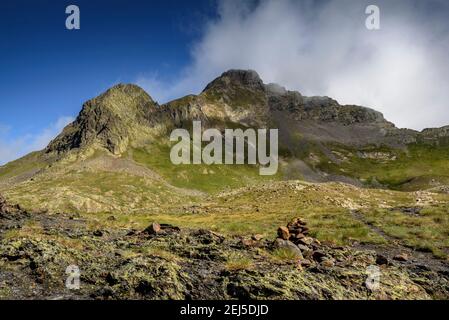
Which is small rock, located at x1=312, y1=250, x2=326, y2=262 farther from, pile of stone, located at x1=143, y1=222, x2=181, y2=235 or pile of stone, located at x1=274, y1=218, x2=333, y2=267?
pile of stone, located at x1=143, y1=222, x2=181, y2=235

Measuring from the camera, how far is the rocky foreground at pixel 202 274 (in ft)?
43.1

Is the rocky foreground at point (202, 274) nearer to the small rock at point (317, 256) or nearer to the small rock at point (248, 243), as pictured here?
the small rock at point (317, 256)

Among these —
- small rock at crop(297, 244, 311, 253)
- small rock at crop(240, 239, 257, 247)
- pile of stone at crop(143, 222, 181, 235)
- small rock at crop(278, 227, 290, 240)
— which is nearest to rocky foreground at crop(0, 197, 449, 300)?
small rock at crop(297, 244, 311, 253)

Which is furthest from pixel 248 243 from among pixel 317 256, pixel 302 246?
pixel 317 256

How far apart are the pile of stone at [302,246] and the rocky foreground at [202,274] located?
0.24 ft

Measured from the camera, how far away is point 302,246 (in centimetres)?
2153

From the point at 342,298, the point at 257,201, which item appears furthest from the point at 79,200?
the point at 342,298

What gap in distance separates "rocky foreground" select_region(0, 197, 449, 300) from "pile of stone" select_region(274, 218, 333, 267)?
7 centimetres

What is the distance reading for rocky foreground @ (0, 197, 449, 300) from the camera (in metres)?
13.1

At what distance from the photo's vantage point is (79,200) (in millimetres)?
148250

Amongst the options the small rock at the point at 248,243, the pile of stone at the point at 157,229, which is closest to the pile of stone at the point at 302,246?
the small rock at the point at 248,243

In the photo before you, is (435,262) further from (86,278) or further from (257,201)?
(257,201)

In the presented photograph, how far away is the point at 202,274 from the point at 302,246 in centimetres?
824
